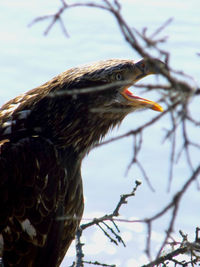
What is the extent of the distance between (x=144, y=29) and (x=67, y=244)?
9.91ft

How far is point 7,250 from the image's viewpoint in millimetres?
4059

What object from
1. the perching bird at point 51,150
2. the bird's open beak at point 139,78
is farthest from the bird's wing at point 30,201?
the bird's open beak at point 139,78

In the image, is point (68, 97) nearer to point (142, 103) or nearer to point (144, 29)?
point (142, 103)

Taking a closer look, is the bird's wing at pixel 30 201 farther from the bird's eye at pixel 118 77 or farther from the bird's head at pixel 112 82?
the bird's eye at pixel 118 77

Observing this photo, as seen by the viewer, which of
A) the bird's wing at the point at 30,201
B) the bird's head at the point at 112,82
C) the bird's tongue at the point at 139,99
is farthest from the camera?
the bird's head at the point at 112,82

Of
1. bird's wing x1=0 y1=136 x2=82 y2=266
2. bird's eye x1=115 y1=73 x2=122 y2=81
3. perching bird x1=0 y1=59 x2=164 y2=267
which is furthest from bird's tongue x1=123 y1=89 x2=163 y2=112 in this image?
bird's wing x1=0 y1=136 x2=82 y2=266

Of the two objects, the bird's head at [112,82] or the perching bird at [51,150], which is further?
the bird's head at [112,82]

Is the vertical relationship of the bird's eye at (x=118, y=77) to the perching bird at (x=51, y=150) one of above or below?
above

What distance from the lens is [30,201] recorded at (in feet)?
13.3

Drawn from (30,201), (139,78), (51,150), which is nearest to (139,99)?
(139,78)

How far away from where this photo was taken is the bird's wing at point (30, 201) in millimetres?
4012

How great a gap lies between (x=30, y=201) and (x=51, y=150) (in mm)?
451

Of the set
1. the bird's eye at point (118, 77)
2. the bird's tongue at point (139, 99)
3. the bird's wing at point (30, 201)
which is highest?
the bird's eye at point (118, 77)

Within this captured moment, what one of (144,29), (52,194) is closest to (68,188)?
(52,194)
